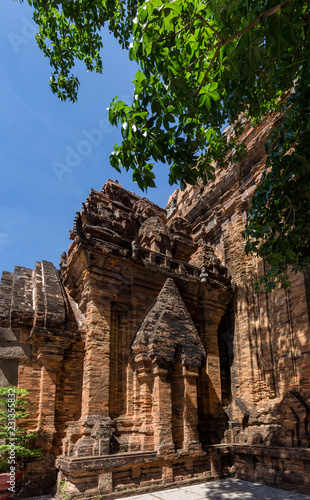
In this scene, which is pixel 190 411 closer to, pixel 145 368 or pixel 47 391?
pixel 145 368

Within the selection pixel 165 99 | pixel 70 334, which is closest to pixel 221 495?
pixel 70 334

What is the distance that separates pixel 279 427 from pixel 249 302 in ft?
14.4

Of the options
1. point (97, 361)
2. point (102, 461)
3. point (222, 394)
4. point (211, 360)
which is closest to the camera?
point (102, 461)

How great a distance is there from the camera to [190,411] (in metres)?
9.71

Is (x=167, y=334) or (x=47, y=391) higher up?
(x=167, y=334)

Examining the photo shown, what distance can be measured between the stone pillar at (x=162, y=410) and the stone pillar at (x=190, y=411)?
1.93ft

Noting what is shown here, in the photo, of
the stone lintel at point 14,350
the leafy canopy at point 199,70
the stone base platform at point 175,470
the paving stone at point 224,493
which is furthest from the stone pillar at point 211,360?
the stone lintel at point 14,350

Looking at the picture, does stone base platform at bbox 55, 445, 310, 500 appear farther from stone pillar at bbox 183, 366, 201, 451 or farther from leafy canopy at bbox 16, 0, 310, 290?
leafy canopy at bbox 16, 0, 310, 290

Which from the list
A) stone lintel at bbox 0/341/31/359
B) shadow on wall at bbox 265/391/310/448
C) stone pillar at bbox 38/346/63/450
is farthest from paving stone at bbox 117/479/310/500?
stone lintel at bbox 0/341/31/359

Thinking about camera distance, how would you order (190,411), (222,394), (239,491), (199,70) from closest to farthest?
(199,70) → (239,491) → (190,411) → (222,394)

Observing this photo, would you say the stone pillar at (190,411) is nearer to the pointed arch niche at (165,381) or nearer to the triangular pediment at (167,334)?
the pointed arch niche at (165,381)

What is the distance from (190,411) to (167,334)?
2.25 m

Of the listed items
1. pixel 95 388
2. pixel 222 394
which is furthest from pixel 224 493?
pixel 222 394

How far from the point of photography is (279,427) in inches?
396
